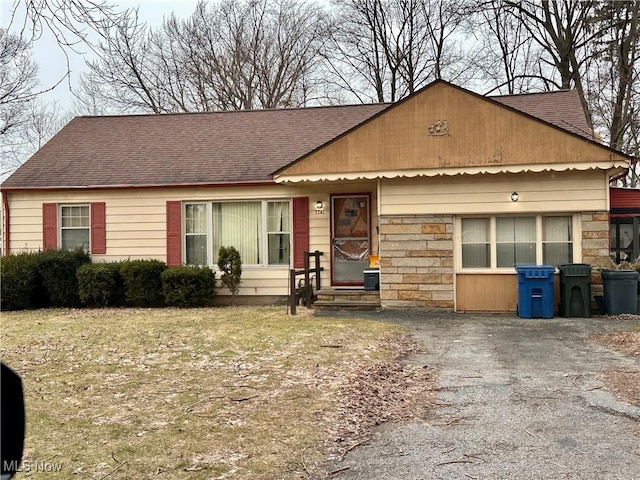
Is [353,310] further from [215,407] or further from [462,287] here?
[215,407]

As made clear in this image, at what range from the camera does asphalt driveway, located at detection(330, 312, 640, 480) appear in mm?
3525

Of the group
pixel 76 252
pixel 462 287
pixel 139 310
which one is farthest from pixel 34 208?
pixel 462 287

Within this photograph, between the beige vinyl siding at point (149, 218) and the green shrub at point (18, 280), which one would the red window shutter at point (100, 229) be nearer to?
the beige vinyl siding at point (149, 218)

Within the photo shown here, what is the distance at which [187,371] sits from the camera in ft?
20.2

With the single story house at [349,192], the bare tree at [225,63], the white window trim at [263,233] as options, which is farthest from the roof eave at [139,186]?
the bare tree at [225,63]

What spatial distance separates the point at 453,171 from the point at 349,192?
2625mm

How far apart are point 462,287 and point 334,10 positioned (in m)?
20.8

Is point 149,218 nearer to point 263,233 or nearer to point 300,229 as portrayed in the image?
point 263,233

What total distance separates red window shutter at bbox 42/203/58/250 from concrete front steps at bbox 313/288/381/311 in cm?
670

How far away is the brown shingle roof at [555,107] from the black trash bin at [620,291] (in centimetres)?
342

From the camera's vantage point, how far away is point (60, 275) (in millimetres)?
12078

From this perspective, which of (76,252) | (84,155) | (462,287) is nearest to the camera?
(462,287)

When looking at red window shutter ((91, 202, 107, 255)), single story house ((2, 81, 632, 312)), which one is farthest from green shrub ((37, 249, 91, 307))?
single story house ((2, 81, 632, 312))

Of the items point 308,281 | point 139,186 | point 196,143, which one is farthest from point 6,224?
point 308,281
